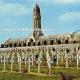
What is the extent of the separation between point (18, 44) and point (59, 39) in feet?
77.1

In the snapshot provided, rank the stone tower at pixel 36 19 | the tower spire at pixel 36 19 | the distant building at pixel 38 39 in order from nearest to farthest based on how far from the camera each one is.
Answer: the distant building at pixel 38 39 < the stone tower at pixel 36 19 < the tower spire at pixel 36 19

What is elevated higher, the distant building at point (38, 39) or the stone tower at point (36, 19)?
the stone tower at point (36, 19)

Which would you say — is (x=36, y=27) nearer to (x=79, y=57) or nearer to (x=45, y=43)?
(x=45, y=43)

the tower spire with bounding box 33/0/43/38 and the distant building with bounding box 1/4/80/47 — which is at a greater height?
the tower spire with bounding box 33/0/43/38

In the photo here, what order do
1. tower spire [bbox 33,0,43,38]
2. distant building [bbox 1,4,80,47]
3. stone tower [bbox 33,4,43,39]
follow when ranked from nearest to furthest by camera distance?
distant building [bbox 1,4,80,47] < stone tower [bbox 33,4,43,39] < tower spire [bbox 33,0,43,38]

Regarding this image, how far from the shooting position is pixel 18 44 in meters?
129

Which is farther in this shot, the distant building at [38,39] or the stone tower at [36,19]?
the stone tower at [36,19]

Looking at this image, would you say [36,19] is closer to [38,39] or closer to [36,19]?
[36,19]

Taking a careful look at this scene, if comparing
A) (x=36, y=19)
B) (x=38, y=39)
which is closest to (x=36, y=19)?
(x=36, y=19)

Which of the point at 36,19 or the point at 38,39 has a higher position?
the point at 36,19

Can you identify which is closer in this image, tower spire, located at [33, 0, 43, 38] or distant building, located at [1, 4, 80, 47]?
distant building, located at [1, 4, 80, 47]

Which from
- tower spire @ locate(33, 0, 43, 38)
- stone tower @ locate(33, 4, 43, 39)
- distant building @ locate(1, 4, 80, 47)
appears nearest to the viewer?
distant building @ locate(1, 4, 80, 47)

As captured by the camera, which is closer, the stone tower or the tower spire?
the stone tower

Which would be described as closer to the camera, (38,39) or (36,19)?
(38,39)
